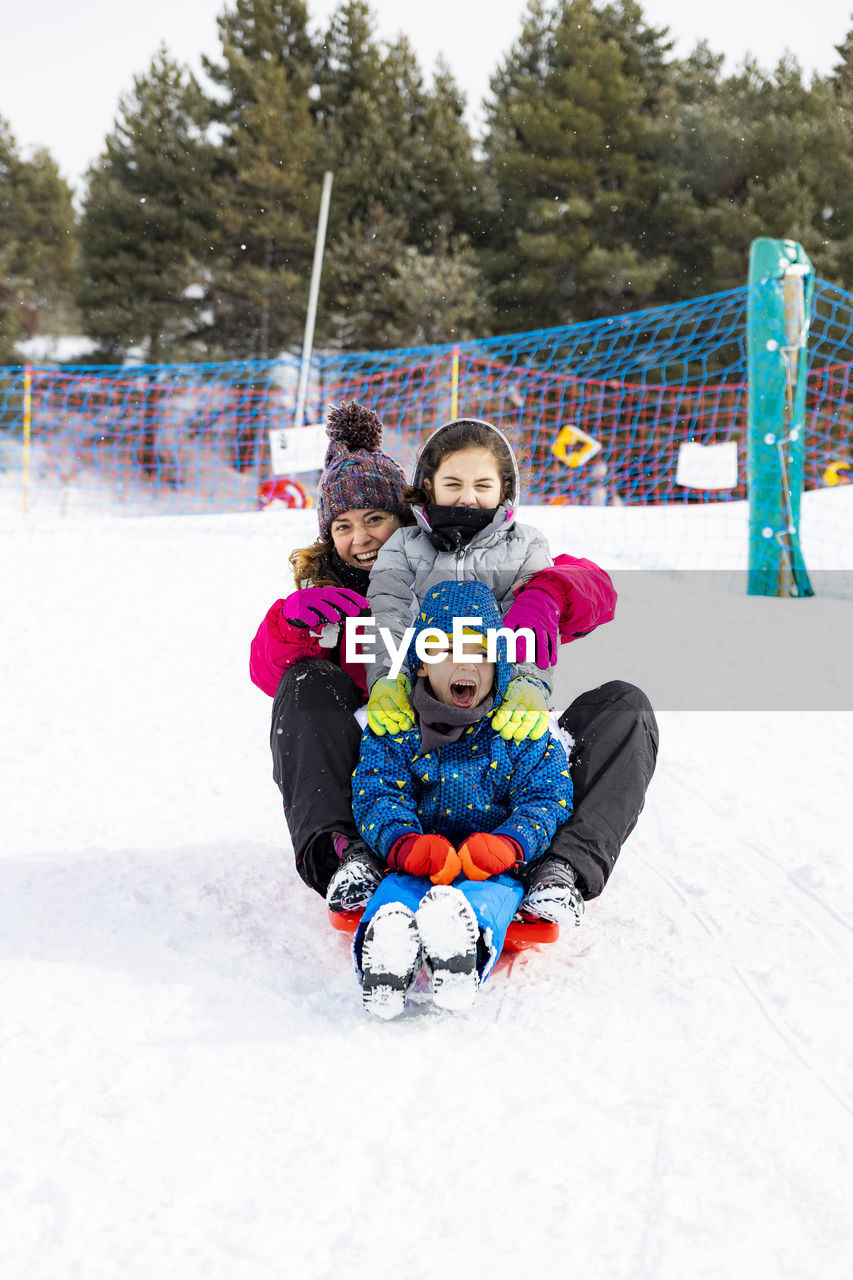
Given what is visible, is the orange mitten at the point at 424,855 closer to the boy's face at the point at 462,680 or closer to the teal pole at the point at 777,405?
the boy's face at the point at 462,680

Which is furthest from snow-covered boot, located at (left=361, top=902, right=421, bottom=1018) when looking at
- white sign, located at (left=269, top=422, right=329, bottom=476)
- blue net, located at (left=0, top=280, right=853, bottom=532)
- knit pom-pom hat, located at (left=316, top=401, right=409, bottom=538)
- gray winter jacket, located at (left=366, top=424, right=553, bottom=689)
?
blue net, located at (left=0, top=280, right=853, bottom=532)

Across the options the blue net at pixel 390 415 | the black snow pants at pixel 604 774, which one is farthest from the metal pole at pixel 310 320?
the black snow pants at pixel 604 774

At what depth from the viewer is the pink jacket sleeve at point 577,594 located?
2.05 m

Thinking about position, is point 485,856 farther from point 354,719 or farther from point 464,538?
point 464,538

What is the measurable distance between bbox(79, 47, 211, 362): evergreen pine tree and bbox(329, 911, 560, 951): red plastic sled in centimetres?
1612

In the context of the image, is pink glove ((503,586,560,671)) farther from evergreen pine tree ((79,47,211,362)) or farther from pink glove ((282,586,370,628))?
evergreen pine tree ((79,47,211,362))

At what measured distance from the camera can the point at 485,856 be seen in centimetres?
160

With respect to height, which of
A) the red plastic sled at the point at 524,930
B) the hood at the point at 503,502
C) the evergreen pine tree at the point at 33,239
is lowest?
the red plastic sled at the point at 524,930

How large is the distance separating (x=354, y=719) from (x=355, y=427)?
33.5 inches

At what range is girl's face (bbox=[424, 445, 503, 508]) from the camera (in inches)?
81.7

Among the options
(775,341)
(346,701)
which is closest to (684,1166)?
(346,701)

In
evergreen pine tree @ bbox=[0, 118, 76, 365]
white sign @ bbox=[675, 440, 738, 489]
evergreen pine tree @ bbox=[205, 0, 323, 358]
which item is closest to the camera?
white sign @ bbox=[675, 440, 738, 489]

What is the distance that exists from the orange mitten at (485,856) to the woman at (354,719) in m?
0.09

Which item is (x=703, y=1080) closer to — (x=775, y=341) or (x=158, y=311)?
(x=775, y=341)
